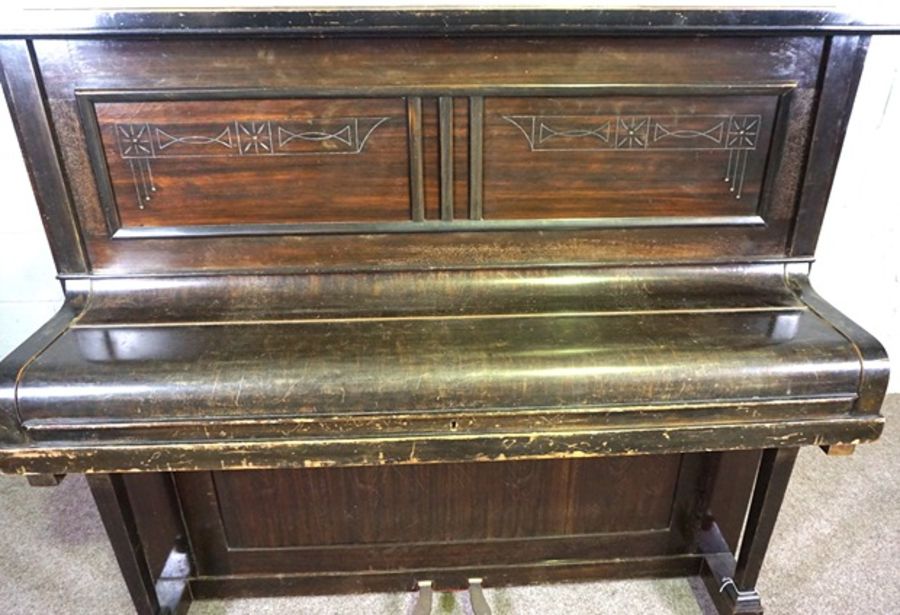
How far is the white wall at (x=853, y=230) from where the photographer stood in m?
1.63

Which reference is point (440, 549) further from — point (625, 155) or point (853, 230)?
point (853, 230)

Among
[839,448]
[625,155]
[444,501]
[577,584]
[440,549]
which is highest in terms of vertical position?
[625,155]

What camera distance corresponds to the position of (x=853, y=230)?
182cm

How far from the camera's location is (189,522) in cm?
138

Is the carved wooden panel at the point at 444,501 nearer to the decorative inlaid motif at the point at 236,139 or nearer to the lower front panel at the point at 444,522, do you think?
the lower front panel at the point at 444,522

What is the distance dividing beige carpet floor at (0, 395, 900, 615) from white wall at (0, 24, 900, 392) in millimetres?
524

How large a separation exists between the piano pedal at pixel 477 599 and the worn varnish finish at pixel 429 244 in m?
0.56

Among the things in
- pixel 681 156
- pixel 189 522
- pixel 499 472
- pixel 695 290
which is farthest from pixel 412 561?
pixel 681 156

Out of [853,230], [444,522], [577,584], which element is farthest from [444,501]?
[853,230]

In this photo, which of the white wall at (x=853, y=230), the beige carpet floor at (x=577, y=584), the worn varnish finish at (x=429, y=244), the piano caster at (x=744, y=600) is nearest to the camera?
the worn varnish finish at (x=429, y=244)

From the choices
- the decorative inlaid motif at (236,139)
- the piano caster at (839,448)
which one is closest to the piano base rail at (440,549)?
the piano caster at (839,448)

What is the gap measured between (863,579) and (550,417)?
1077mm

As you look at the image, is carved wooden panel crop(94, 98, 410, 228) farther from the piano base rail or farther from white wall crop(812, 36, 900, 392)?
white wall crop(812, 36, 900, 392)

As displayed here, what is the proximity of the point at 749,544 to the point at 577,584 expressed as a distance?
0.43 m
